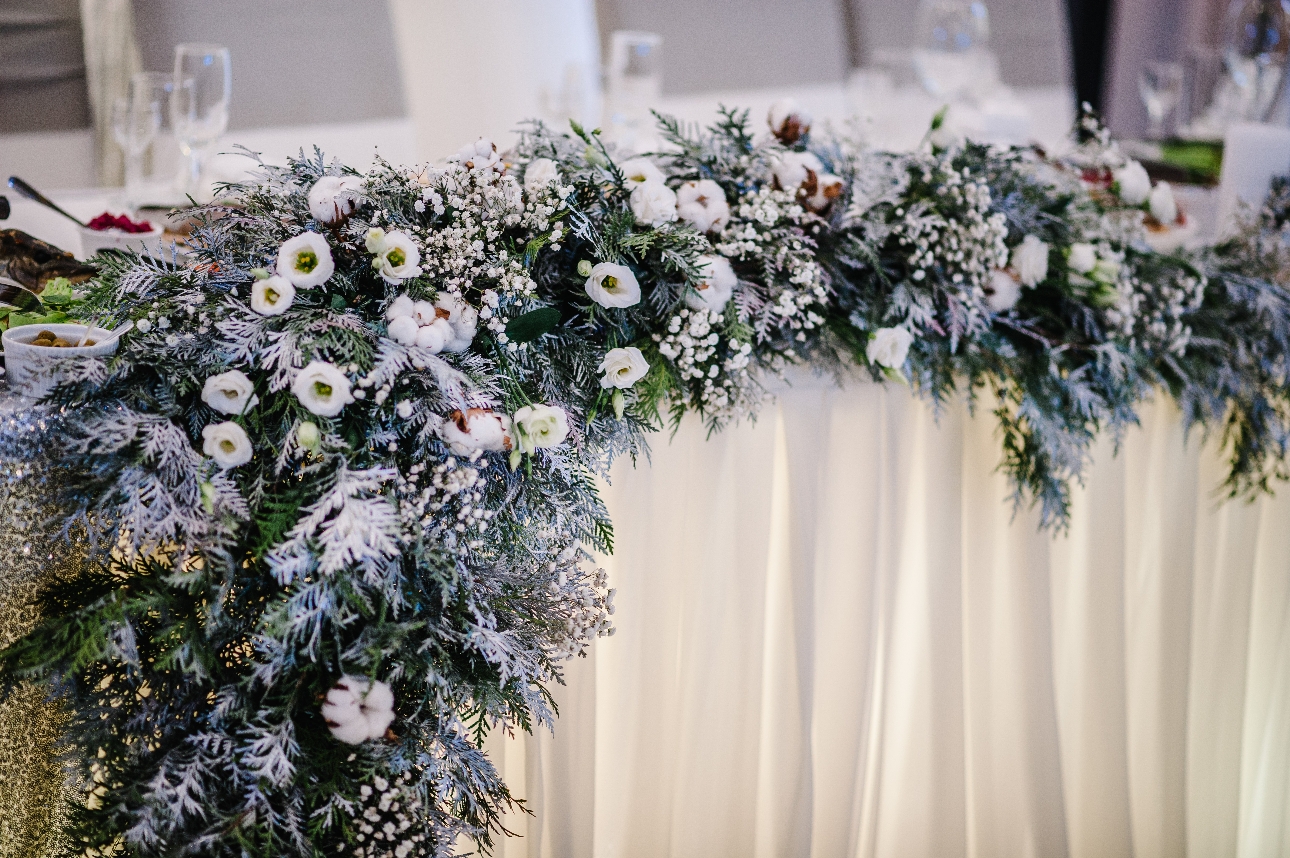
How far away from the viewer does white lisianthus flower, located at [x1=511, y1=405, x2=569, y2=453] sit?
94 centimetres

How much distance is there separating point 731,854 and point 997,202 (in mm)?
935

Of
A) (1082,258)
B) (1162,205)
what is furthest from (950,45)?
(1082,258)

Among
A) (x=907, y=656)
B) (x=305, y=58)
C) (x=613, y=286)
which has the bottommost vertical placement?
(x=907, y=656)

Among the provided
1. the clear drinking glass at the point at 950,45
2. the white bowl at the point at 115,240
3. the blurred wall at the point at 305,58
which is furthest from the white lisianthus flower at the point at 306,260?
the blurred wall at the point at 305,58

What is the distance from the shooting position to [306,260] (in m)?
0.96

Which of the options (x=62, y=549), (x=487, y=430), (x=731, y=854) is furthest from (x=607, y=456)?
(x=731, y=854)

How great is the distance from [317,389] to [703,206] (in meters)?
0.49

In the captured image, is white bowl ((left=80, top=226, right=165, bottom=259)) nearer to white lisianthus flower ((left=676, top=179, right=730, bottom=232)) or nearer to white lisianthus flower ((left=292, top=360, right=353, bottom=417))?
white lisianthus flower ((left=292, top=360, right=353, bottom=417))

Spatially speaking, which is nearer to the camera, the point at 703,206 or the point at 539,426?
the point at 539,426

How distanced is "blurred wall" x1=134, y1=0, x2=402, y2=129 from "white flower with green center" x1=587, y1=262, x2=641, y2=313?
2.31 metres

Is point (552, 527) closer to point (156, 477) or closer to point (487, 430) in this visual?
point (487, 430)

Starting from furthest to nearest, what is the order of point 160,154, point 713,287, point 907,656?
point 160,154 < point 907,656 < point 713,287

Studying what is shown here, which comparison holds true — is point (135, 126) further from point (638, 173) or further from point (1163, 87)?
point (1163, 87)

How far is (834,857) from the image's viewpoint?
57.8 inches
